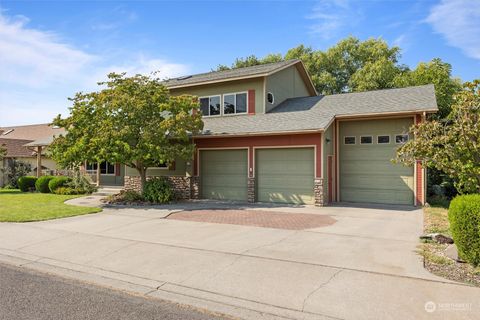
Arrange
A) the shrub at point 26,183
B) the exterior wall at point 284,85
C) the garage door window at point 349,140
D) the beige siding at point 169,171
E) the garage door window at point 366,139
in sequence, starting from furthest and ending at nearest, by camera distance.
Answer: the shrub at point 26,183 < the exterior wall at point 284,85 < the beige siding at point 169,171 < the garage door window at point 349,140 < the garage door window at point 366,139

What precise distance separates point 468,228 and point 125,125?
42.5 ft

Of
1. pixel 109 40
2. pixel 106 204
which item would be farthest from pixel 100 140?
pixel 109 40

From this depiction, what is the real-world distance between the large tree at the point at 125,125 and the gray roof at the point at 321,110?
2263 millimetres

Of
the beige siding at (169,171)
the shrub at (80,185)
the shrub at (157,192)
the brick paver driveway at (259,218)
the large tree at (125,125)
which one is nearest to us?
the brick paver driveway at (259,218)

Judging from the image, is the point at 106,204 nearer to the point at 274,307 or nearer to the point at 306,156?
the point at 306,156

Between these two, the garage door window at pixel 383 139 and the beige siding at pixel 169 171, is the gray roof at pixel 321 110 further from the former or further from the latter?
the beige siding at pixel 169 171

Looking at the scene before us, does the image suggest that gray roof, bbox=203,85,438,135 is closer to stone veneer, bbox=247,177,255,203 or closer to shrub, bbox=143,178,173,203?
stone veneer, bbox=247,177,255,203

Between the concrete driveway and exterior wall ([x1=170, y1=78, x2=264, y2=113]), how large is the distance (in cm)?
908

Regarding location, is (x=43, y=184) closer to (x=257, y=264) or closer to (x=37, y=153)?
(x=37, y=153)

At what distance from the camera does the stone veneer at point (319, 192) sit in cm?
1404

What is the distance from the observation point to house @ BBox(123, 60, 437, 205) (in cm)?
1446

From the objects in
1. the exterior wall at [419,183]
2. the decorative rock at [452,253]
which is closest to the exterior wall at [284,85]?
the exterior wall at [419,183]

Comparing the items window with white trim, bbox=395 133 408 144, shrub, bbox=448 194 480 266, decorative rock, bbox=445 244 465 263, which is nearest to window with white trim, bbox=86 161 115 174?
window with white trim, bbox=395 133 408 144

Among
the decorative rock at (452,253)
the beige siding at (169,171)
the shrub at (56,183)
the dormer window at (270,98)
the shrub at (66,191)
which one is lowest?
the decorative rock at (452,253)
